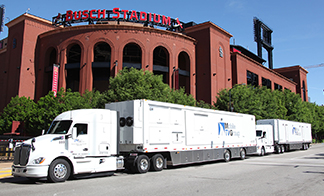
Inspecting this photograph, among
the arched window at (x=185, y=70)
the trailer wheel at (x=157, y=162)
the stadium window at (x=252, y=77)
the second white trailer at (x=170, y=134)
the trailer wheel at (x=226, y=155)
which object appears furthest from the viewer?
the stadium window at (x=252, y=77)

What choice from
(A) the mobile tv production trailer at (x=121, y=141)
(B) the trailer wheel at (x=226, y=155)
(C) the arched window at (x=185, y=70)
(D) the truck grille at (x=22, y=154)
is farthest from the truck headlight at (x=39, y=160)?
(C) the arched window at (x=185, y=70)

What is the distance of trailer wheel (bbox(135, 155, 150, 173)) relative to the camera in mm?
13281

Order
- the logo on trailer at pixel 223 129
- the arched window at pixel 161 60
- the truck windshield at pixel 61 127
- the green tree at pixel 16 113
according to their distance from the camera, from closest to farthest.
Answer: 1. the truck windshield at pixel 61 127
2. the logo on trailer at pixel 223 129
3. the green tree at pixel 16 113
4. the arched window at pixel 161 60

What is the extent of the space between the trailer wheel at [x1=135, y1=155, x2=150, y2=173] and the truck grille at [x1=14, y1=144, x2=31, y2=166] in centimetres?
495

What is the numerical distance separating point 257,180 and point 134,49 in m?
37.6

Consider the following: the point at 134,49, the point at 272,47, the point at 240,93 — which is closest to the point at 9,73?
the point at 134,49

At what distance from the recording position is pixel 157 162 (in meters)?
14.4

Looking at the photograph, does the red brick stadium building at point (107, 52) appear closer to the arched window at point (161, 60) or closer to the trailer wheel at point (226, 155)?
the arched window at point (161, 60)

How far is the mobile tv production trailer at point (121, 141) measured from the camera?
35.5ft

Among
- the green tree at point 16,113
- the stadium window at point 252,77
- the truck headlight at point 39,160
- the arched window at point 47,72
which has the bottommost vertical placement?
the truck headlight at point 39,160

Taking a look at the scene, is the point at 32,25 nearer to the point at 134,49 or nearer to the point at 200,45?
the point at 134,49

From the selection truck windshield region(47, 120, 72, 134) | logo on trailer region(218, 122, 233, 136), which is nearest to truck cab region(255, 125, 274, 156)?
logo on trailer region(218, 122, 233, 136)

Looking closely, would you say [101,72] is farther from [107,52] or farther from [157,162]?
[157,162]

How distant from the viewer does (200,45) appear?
45250 mm
